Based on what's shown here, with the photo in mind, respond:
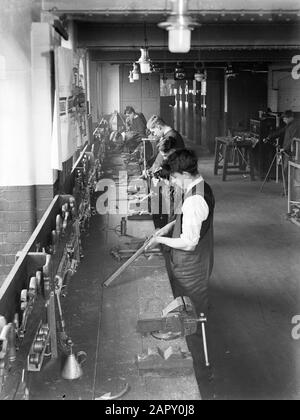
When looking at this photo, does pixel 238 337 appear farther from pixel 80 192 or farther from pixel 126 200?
pixel 126 200

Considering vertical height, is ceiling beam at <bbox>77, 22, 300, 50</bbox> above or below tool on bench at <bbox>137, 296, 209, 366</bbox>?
above

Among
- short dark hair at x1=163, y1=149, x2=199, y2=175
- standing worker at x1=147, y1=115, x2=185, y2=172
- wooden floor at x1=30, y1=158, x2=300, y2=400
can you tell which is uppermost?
standing worker at x1=147, y1=115, x2=185, y2=172

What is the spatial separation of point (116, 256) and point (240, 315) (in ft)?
4.47

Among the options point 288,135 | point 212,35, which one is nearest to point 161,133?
point 212,35

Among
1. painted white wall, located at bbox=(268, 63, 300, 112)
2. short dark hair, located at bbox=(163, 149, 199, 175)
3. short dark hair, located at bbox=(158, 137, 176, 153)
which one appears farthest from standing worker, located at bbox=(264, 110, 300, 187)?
short dark hair, located at bbox=(163, 149, 199, 175)

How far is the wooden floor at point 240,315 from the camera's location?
335cm

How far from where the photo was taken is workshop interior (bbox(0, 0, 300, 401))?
2.77 metres

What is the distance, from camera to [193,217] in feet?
12.4

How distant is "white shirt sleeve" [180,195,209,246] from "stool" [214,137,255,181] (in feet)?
28.8

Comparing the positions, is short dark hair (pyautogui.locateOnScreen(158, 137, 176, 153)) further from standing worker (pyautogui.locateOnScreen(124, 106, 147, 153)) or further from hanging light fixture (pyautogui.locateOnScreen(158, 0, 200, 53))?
standing worker (pyautogui.locateOnScreen(124, 106, 147, 153))

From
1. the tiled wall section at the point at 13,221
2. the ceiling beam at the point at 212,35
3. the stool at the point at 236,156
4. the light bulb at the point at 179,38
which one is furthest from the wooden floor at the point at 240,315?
the stool at the point at 236,156

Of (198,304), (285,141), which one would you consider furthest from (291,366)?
(285,141)

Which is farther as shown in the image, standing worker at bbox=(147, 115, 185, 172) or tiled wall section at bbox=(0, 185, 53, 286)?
standing worker at bbox=(147, 115, 185, 172)

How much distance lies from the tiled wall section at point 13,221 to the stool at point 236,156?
8355 mm
